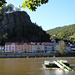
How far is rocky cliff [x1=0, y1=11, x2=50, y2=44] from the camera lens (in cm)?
10475

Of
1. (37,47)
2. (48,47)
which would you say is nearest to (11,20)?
(37,47)

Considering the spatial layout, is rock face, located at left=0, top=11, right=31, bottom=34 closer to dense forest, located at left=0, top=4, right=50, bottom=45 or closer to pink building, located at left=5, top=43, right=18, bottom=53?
dense forest, located at left=0, top=4, right=50, bottom=45

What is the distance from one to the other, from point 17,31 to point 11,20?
480 inches

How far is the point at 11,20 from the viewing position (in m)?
113

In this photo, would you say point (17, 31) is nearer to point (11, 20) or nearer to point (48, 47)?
point (11, 20)

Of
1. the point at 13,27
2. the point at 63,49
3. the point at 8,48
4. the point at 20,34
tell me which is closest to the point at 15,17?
the point at 13,27

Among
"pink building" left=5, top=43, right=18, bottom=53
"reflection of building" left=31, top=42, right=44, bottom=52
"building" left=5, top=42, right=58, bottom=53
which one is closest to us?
"pink building" left=5, top=43, right=18, bottom=53

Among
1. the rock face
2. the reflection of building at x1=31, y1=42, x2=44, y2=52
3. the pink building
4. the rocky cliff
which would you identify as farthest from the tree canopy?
the rock face

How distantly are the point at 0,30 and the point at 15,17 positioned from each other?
16.1 m

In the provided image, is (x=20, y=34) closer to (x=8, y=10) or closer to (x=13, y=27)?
(x=13, y=27)

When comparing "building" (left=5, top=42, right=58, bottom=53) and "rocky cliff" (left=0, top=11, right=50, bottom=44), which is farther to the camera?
"rocky cliff" (left=0, top=11, right=50, bottom=44)

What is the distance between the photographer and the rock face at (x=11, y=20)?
360 ft

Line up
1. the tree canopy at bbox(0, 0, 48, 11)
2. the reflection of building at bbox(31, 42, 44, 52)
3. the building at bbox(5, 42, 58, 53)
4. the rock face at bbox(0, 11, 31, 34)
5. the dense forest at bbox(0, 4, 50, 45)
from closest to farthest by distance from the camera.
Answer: the tree canopy at bbox(0, 0, 48, 11) → the building at bbox(5, 42, 58, 53) → the reflection of building at bbox(31, 42, 44, 52) → the dense forest at bbox(0, 4, 50, 45) → the rock face at bbox(0, 11, 31, 34)

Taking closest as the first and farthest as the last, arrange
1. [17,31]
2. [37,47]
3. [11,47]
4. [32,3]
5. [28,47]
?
[32,3] → [11,47] → [28,47] → [37,47] → [17,31]
